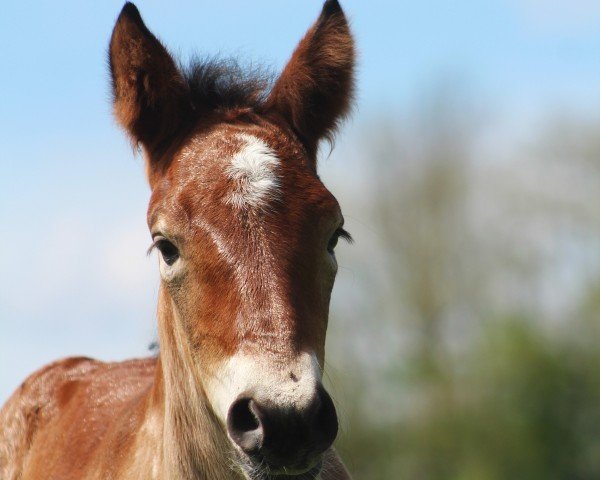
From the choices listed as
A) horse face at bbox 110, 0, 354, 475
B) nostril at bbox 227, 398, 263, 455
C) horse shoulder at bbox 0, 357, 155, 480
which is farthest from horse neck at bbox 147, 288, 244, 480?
horse shoulder at bbox 0, 357, 155, 480

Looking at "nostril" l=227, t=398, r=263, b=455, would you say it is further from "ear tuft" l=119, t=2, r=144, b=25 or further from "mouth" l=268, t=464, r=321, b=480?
"ear tuft" l=119, t=2, r=144, b=25

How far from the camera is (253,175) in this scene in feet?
16.5

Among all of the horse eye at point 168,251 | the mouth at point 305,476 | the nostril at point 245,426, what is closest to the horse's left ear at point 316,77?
the horse eye at point 168,251

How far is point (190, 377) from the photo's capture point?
17.2 feet

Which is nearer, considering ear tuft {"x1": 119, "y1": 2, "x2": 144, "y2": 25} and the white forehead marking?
the white forehead marking

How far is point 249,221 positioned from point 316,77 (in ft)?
4.73

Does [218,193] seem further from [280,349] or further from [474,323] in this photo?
[474,323]

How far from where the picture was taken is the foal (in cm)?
446

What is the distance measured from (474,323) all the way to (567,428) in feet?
14.7

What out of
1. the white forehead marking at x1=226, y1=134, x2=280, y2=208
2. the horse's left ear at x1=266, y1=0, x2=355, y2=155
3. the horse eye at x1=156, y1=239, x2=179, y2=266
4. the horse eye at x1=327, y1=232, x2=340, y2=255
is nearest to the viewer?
the white forehead marking at x1=226, y1=134, x2=280, y2=208

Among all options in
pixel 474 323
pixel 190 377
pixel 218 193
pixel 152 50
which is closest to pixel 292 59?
pixel 152 50

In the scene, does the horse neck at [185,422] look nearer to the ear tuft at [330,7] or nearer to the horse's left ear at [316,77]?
the horse's left ear at [316,77]

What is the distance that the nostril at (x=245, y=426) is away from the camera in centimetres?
438

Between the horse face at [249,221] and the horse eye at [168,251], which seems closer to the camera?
the horse face at [249,221]
